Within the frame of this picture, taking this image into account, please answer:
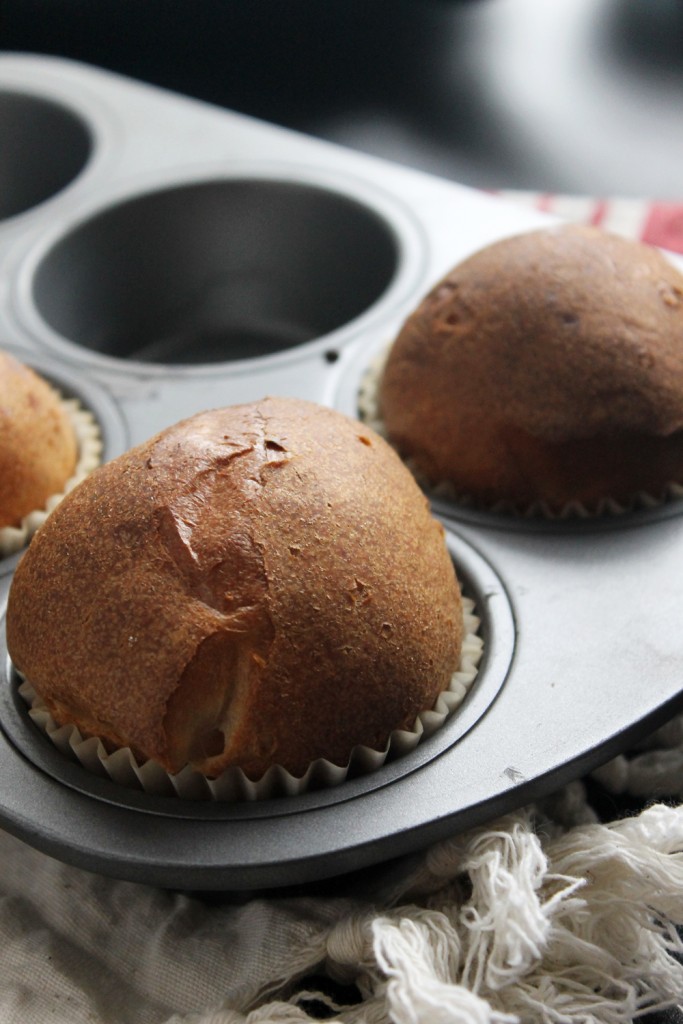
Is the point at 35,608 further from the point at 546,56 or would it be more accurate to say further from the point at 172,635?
the point at 546,56

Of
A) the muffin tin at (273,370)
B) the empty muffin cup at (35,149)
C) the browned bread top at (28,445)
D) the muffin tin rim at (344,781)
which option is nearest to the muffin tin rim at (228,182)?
the muffin tin at (273,370)

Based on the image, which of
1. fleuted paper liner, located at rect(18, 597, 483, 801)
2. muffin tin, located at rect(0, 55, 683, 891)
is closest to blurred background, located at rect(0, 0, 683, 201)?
muffin tin, located at rect(0, 55, 683, 891)

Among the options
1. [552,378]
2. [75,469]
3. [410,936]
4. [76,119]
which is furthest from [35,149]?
[410,936]

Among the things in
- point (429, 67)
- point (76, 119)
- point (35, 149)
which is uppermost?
point (429, 67)

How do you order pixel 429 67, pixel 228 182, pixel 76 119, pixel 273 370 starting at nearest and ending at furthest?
1. pixel 273 370
2. pixel 228 182
3. pixel 76 119
4. pixel 429 67

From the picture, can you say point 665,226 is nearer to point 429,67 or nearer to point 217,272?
point 217,272

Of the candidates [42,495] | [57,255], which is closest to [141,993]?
[42,495]

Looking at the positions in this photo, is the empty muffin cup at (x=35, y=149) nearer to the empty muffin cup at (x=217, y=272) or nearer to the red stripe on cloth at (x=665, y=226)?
the empty muffin cup at (x=217, y=272)
